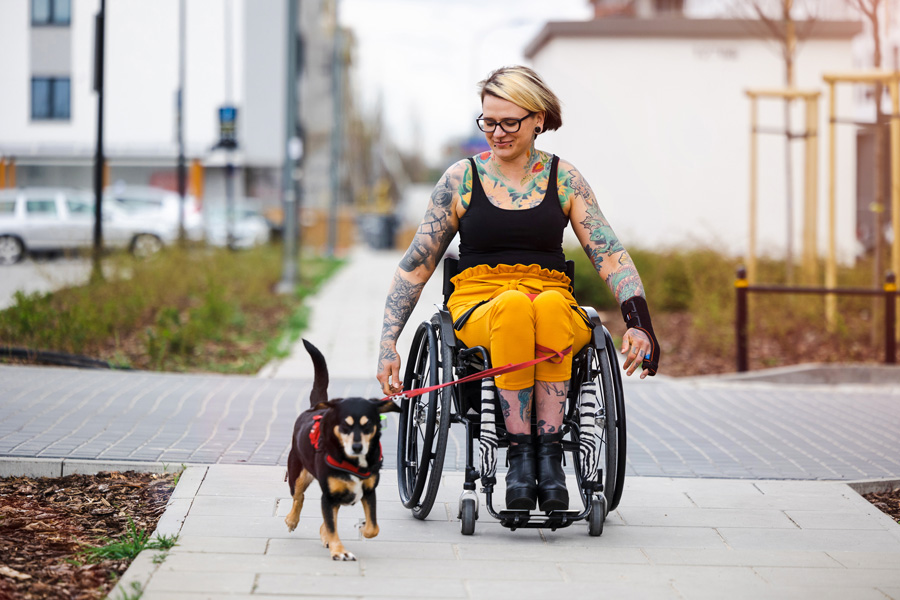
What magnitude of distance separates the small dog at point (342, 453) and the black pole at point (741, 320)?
6.14 m

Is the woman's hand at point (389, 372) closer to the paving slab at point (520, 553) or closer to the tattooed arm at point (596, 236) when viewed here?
the paving slab at point (520, 553)

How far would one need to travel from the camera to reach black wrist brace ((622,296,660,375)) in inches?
165

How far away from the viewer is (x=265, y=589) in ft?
11.4

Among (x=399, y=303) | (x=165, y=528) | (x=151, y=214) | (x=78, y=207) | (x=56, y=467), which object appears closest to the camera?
(x=165, y=528)

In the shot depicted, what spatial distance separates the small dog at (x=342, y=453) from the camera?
11.9 feet

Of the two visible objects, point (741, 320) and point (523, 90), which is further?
point (741, 320)

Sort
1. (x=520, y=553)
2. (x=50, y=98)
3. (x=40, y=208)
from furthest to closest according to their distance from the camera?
(x=50, y=98), (x=40, y=208), (x=520, y=553)

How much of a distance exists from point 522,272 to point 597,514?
97cm

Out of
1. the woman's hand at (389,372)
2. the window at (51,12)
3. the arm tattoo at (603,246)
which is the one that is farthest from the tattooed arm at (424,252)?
the window at (51,12)

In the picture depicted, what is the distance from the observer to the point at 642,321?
4.33 m

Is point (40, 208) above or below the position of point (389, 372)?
above

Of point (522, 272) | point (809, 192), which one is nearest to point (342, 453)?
point (522, 272)

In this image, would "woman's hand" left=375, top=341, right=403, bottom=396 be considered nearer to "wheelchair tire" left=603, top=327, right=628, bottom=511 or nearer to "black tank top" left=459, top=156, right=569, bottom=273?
"black tank top" left=459, top=156, right=569, bottom=273

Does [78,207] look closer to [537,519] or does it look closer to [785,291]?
[785,291]
